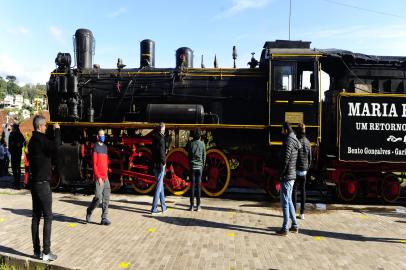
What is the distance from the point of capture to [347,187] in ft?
31.0

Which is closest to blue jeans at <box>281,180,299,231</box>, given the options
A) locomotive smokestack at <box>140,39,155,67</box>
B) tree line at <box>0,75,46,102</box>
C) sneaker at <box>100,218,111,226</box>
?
sneaker at <box>100,218,111,226</box>

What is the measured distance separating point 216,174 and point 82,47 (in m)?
5.55

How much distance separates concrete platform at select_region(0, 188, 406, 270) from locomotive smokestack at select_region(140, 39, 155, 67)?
4.43 metres

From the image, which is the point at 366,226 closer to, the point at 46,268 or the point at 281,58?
the point at 281,58

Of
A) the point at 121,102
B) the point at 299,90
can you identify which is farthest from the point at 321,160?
the point at 121,102

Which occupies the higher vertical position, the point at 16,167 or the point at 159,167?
the point at 159,167

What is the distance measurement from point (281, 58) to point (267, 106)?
1.28m

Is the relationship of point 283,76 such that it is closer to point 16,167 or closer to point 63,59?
point 63,59

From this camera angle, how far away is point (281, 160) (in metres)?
6.41

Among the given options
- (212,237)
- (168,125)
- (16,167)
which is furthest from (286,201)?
(16,167)

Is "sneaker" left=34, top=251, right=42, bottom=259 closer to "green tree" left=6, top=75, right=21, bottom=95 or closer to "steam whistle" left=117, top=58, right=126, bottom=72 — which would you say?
"steam whistle" left=117, top=58, right=126, bottom=72

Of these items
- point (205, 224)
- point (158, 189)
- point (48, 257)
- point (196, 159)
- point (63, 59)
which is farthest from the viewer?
point (63, 59)

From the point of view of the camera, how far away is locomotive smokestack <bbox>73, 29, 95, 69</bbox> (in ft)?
35.8

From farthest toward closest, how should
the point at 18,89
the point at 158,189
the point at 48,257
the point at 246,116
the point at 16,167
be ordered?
the point at 18,89, the point at 16,167, the point at 246,116, the point at 158,189, the point at 48,257
